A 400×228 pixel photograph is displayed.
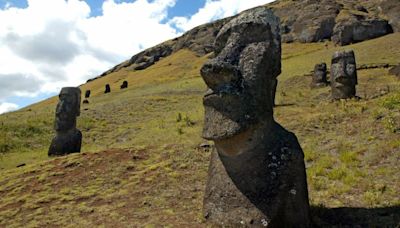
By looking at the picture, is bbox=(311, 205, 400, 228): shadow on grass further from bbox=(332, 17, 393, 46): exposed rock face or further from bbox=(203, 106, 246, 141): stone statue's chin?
bbox=(332, 17, 393, 46): exposed rock face

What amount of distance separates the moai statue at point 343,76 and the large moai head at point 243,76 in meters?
17.5

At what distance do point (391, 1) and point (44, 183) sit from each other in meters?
84.8

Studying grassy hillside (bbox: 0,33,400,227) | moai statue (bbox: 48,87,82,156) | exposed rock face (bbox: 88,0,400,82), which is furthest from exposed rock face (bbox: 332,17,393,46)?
moai statue (bbox: 48,87,82,156)

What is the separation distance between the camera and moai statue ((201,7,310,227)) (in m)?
7.79

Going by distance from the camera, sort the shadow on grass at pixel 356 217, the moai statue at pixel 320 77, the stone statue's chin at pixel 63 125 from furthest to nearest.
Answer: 1. the moai statue at pixel 320 77
2. the stone statue's chin at pixel 63 125
3. the shadow on grass at pixel 356 217

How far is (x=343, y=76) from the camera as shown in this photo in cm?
2505

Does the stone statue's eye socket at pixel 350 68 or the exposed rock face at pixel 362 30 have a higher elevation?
the exposed rock face at pixel 362 30

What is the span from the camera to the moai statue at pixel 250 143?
7793 mm

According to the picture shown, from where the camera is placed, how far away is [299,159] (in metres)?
8.02

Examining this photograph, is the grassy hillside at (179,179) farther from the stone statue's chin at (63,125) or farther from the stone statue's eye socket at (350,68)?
the stone statue's eye socket at (350,68)

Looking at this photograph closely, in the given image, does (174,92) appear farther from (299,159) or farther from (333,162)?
(299,159)

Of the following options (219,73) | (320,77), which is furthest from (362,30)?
(219,73)

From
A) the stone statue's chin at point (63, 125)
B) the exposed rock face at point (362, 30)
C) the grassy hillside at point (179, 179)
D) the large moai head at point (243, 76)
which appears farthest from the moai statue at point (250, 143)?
the exposed rock face at point (362, 30)

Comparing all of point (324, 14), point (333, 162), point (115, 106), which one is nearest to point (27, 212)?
point (333, 162)
